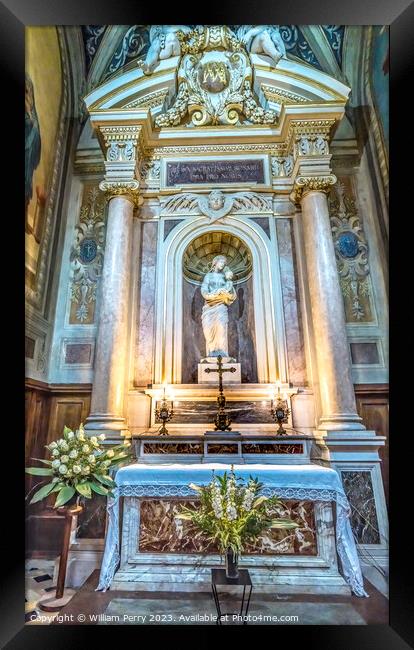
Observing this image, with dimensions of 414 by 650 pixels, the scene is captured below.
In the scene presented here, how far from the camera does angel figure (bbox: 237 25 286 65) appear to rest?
5.41 metres

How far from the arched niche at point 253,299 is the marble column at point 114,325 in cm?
47

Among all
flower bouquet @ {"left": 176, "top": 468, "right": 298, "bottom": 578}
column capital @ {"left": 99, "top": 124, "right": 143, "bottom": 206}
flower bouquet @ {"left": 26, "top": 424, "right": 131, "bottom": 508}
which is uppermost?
column capital @ {"left": 99, "top": 124, "right": 143, "bottom": 206}

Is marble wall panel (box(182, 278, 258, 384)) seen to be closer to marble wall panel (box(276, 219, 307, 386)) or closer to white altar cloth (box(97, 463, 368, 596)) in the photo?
marble wall panel (box(276, 219, 307, 386))

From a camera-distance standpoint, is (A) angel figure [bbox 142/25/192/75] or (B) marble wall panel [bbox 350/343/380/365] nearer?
(B) marble wall panel [bbox 350/343/380/365]

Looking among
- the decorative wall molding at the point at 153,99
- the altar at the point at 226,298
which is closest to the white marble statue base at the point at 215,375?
the altar at the point at 226,298

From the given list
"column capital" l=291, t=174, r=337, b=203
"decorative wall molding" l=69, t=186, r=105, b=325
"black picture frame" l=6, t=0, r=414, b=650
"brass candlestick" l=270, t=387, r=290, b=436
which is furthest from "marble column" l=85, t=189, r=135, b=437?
"column capital" l=291, t=174, r=337, b=203

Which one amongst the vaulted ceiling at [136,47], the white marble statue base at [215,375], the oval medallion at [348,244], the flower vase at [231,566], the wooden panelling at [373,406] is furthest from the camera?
the vaulted ceiling at [136,47]

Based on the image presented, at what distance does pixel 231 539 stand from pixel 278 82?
19.1 ft

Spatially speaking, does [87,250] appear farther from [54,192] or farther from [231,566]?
[231,566]

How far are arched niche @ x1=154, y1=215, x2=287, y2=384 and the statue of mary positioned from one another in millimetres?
327

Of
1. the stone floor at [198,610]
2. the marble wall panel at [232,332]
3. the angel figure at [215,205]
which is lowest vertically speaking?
the stone floor at [198,610]

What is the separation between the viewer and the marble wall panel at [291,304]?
480 cm
